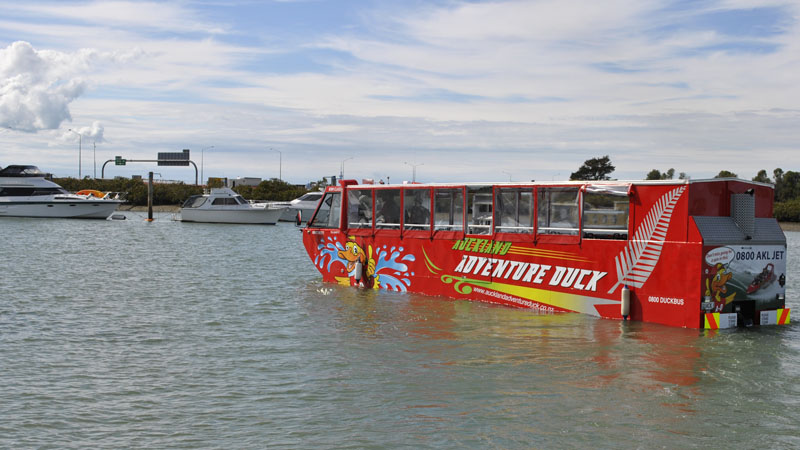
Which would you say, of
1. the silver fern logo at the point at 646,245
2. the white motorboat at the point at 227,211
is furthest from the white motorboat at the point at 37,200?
the silver fern logo at the point at 646,245

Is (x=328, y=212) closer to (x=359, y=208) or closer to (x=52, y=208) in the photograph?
(x=359, y=208)

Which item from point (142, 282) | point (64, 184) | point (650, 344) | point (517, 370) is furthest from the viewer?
point (64, 184)

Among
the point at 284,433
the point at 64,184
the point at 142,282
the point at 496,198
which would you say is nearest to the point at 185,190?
the point at 64,184

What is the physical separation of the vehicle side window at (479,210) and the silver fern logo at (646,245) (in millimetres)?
3604

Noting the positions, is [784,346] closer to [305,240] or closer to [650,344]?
[650,344]

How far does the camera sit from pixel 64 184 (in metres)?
123

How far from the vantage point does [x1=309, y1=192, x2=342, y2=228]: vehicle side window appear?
20938 millimetres

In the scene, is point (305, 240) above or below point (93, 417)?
above

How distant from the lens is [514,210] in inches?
655

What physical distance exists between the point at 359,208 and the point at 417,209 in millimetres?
2167

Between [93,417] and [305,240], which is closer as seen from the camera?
[93,417]

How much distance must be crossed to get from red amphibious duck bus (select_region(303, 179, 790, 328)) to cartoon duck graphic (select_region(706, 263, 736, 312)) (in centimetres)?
2

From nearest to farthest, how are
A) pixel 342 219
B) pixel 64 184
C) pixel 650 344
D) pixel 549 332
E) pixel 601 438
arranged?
1. pixel 601 438
2. pixel 650 344
3. pixel 549 332
4. pixel 342 219
5. pixel 64 184

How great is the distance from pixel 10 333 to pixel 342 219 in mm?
8983
